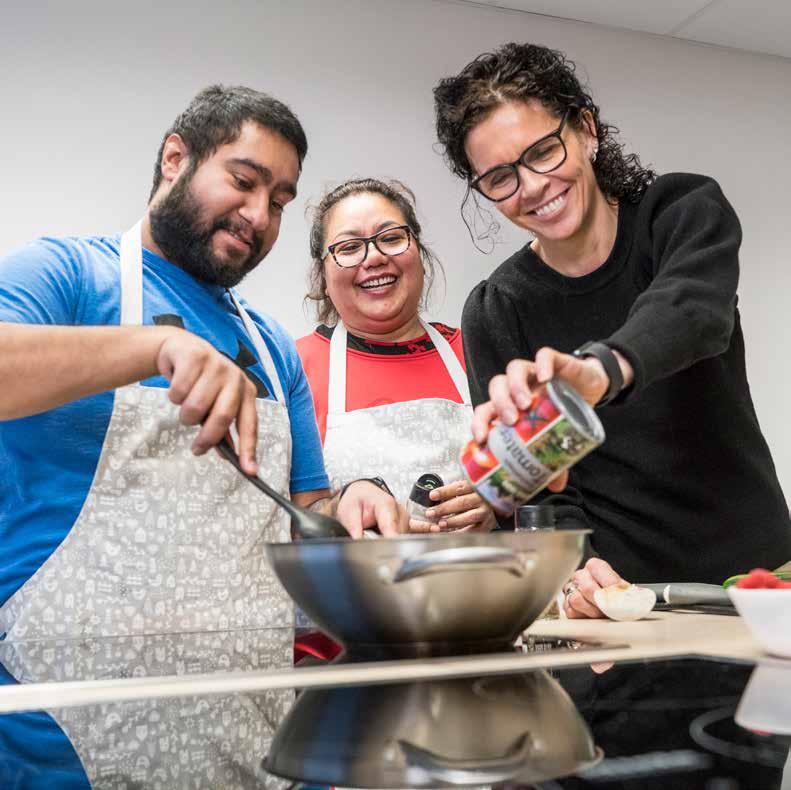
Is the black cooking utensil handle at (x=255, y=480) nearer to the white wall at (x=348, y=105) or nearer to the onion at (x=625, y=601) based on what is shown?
the onion at (x=625, y=601)

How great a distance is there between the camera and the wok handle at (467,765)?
409mm

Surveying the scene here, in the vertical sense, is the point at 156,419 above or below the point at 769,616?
above

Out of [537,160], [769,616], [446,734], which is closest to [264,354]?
[537,160]

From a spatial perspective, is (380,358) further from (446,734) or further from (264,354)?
(446,734)

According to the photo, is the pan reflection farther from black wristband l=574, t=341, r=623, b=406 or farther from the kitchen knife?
the kitchen knife

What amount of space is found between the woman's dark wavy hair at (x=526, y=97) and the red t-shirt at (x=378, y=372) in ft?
2.53

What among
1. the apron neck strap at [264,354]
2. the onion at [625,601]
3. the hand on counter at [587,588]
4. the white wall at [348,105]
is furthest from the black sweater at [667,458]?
the white wall at [348,105]

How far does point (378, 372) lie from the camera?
2248 millimetres

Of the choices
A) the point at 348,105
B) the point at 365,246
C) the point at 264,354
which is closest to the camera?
the point at 264,354

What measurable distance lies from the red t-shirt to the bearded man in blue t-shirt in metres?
0.57

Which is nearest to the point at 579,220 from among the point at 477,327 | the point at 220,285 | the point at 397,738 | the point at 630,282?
the point at 630,282

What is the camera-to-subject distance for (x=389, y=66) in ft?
10.1

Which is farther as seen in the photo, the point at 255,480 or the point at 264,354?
the point at 264,354

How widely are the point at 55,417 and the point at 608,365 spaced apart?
29.9 inches
